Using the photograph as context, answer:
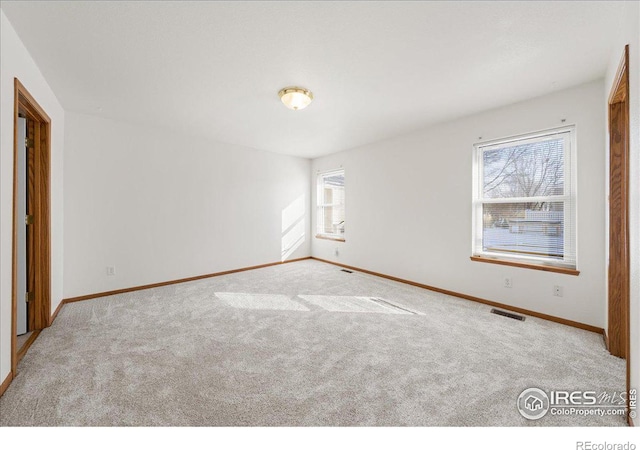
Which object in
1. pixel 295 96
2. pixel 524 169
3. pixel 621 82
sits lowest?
pixel 524 169

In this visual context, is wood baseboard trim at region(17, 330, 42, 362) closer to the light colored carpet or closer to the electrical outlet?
the light colored carpet

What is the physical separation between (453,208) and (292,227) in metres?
3.41

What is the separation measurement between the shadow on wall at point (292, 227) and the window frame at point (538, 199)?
363cm

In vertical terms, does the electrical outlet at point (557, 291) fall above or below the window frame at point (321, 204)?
below

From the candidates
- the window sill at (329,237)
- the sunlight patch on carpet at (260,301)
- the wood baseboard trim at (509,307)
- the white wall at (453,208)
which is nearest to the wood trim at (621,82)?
the white wall at (453,208)

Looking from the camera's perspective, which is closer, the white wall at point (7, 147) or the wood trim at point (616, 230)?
the white wall at point (7, 147)

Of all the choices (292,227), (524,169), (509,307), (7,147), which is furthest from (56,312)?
(524,169)

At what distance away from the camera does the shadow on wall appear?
233 inches

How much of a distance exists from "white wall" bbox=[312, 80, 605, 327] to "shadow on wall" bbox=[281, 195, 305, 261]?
768 mm

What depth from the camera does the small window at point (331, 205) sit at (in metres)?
5.84

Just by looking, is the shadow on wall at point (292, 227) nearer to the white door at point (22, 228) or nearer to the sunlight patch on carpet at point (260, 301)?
the sunlight patch on carpet at point (260, 301)

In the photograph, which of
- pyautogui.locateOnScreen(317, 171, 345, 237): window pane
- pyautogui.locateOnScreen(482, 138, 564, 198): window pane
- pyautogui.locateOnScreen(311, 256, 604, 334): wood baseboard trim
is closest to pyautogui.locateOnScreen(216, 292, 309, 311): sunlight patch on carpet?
pyautogui.locateOnScreen(311, 256, 604, 334): wood baseboard trim

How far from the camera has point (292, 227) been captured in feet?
19.9

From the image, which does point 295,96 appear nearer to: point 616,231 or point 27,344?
point 616,231
